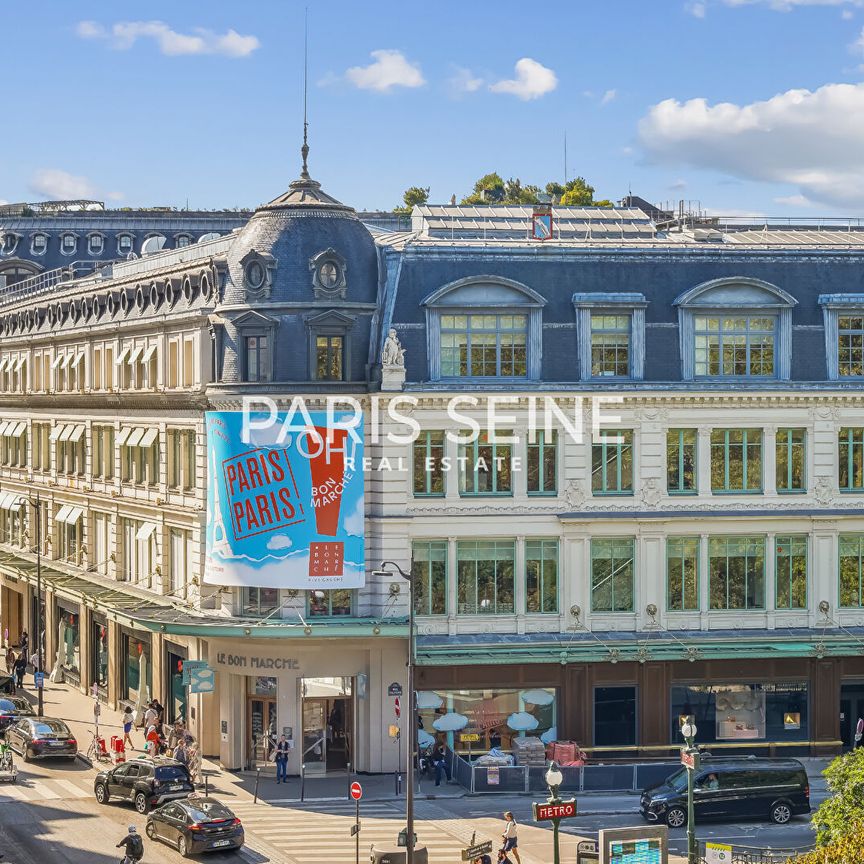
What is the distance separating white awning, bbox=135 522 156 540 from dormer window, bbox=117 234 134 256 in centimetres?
5618

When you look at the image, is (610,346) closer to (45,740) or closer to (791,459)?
(791,459)

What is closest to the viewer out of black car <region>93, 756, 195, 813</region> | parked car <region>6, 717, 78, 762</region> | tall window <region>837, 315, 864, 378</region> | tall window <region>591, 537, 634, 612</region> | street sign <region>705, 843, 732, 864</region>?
street sign <region>705, 843, 732, 864</region>

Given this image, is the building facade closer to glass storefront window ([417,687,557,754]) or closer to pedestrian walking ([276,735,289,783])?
glass storefront window ([417,687,557,754])

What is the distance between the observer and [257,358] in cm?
5969

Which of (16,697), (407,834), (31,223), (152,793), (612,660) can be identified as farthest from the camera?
(31,223)

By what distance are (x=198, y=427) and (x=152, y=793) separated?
52.0 feet

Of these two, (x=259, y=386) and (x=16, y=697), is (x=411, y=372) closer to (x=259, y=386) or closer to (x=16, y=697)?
(x=259, y=386)

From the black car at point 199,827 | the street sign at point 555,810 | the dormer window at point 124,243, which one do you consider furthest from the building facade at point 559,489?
the dormer window at point 124,243

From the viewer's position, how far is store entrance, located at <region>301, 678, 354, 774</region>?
194ft

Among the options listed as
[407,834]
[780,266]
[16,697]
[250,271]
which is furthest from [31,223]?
[407,834]

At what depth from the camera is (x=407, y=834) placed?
45.5 metres

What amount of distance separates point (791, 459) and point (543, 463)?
9.75m

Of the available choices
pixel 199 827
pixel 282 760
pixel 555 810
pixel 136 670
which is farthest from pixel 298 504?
pixel 555 810

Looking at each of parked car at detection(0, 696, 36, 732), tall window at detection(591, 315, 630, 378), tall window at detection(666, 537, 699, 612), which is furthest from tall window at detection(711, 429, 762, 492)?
parked car at detection(0, 696, 36, 732)
